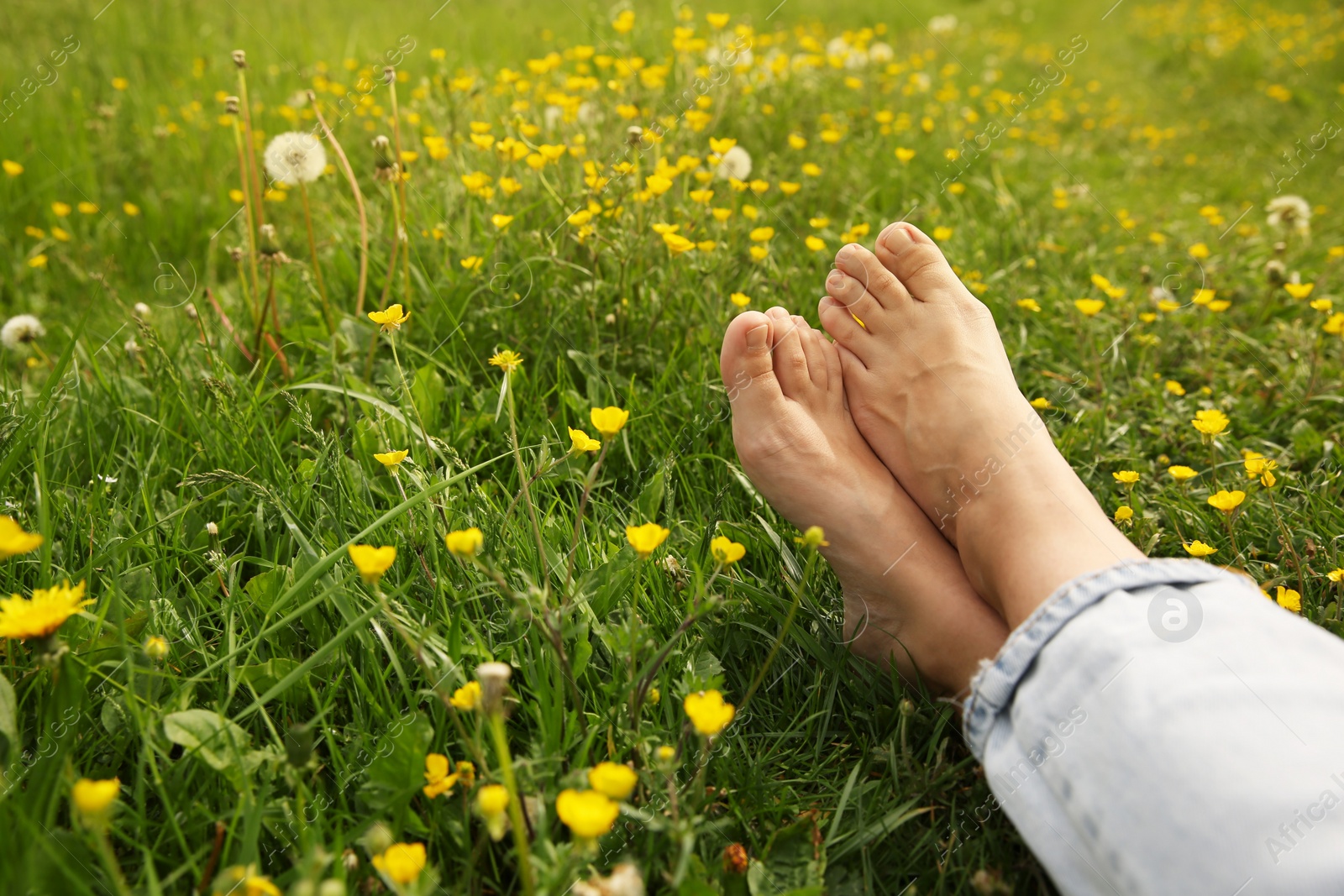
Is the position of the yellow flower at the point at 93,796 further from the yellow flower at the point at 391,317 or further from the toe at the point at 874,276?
the toe at the point at 874,276

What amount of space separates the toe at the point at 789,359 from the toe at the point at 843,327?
13 centimetres

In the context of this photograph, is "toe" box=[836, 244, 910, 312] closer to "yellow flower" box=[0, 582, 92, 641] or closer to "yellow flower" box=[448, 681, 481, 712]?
"yellow flower" box=[448, 681, 481, 712]

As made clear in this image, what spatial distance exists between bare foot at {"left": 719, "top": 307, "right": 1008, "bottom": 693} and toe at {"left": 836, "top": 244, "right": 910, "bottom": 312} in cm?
19

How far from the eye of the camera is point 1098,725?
78cm

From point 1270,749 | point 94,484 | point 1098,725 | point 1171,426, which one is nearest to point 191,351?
point 94,484

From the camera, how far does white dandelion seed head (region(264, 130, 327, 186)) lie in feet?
5.59

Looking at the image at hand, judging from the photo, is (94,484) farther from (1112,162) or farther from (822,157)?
(1112,162)

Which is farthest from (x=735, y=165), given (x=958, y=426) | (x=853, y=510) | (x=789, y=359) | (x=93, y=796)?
(x=93, y=796)

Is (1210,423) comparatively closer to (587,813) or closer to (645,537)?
(645,537)

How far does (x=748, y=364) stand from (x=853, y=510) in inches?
11.4

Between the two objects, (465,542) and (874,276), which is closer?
(465,542)

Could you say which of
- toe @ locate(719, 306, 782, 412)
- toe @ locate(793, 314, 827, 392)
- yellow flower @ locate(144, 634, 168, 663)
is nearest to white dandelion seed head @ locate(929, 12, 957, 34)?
toe @ locate(793, 314, 827, 392)

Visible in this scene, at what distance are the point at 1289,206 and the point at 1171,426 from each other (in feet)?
3.55

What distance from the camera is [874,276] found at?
1.57 metres
